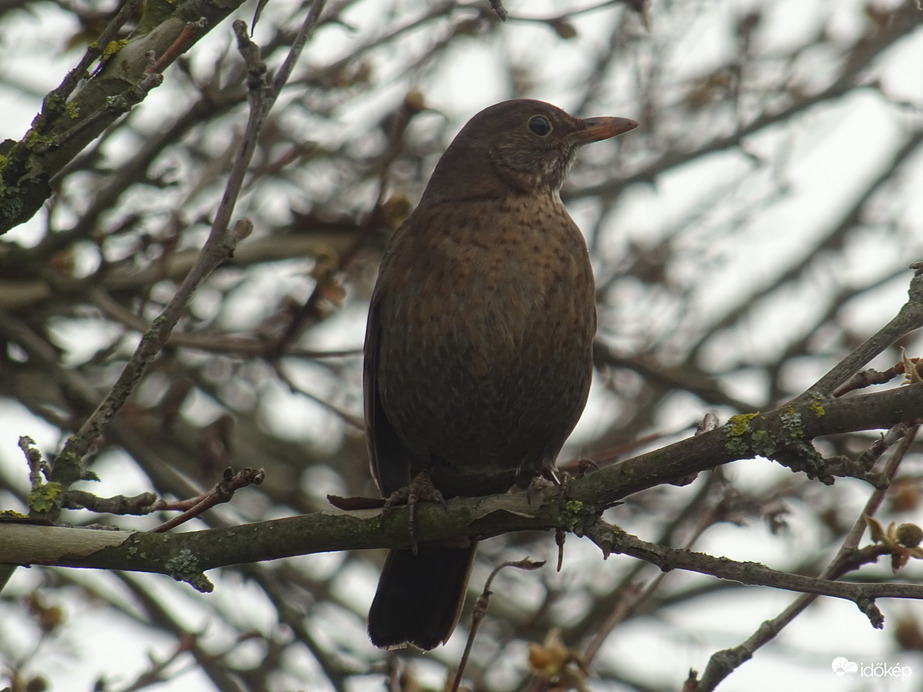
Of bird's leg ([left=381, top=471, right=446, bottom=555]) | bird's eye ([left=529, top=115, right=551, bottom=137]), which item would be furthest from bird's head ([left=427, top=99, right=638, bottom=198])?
bird's leg ([left=381, top=471, right=446, bottom=555])

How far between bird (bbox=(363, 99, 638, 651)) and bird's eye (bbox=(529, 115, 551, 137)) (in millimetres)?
297

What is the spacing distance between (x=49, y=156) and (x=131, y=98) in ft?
0.87

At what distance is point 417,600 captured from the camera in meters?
4.06

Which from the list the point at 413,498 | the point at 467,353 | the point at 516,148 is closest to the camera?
the point at 413,498

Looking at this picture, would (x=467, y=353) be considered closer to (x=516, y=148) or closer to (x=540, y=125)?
(x=516, y=148)

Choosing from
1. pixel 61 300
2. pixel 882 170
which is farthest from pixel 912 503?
pixel 61 300

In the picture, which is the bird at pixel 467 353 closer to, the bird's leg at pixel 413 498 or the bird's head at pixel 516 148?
the bird's head at pixel 516 148

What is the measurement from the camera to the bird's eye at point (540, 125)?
184 inches

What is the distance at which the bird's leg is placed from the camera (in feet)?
9.86

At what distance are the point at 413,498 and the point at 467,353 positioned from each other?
2.88 ft

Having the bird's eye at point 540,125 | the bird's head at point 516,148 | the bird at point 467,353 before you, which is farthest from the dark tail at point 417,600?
the bird's eye at point 540,125

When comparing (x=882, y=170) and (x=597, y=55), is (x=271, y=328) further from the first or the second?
(x=882, y=170)

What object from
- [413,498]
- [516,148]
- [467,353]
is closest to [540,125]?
[516,148]

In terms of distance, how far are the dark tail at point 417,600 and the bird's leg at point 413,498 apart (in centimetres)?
45
